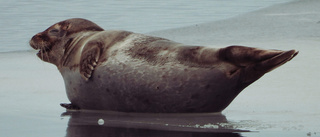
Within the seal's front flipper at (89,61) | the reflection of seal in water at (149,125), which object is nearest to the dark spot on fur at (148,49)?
the seal's front flipper at (89,61)

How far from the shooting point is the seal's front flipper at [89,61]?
540cm

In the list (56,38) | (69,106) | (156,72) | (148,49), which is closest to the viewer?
(156,72)

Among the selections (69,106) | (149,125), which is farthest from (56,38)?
(149,125)

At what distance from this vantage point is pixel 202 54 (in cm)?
502

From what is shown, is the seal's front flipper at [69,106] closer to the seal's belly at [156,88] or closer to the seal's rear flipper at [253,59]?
the seal's belly at [156,88]

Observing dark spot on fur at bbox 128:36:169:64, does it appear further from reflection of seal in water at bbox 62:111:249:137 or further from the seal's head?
the seal's head

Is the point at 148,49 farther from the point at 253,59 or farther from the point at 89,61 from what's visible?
the point at 253,59

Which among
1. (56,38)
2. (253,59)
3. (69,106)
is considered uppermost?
(253,59)

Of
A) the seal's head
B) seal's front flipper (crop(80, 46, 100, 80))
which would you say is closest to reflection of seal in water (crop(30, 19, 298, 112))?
seal's front flipper (crop(80, 46, 100, 80))

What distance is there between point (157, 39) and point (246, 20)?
220 inches

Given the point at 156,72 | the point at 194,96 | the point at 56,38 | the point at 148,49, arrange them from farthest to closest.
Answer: the point at 56,38 → the point at 148,49 → the point at 156,72 → the point at 194,96

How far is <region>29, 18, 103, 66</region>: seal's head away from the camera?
240 inches

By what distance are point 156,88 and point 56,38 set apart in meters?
1.37

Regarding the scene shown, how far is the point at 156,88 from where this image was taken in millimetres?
5086
